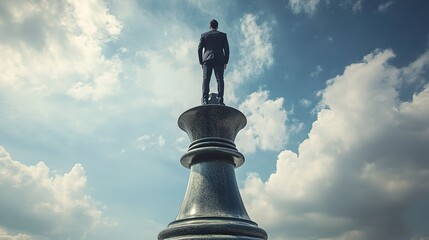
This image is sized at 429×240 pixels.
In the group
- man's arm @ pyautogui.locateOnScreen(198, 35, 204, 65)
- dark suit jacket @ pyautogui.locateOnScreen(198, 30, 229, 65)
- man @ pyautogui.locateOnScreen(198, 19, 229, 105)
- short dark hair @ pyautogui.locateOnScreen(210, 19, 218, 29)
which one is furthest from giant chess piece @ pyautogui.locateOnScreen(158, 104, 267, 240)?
short dark hair @ pyautogui.locateOnScreen(210, 19, 218, 29)

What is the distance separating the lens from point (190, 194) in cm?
673

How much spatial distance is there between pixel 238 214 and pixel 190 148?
1742mm

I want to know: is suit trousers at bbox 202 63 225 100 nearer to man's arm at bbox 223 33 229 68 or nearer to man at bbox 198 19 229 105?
man at bbox 198 19 229 105

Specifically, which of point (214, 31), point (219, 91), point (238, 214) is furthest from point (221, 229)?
point (214, 31)

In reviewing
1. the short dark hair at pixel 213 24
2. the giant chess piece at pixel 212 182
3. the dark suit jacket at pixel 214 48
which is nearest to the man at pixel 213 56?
the dark suit jacket at pixel 214 48

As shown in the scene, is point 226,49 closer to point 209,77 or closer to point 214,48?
point 214,48

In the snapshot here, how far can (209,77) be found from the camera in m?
8.34

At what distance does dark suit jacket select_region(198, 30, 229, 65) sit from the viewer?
27.5 ft

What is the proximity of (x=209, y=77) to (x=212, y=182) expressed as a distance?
9.21ft

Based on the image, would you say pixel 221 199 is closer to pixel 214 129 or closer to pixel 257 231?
pixel 257 231

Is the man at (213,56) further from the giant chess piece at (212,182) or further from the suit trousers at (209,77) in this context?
the giant chess piece at (212,182)

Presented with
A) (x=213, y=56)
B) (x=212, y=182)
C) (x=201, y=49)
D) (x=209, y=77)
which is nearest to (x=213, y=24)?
(x=201, y=49)

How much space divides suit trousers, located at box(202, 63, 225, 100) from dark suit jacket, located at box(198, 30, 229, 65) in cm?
10

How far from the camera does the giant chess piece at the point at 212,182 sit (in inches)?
228
